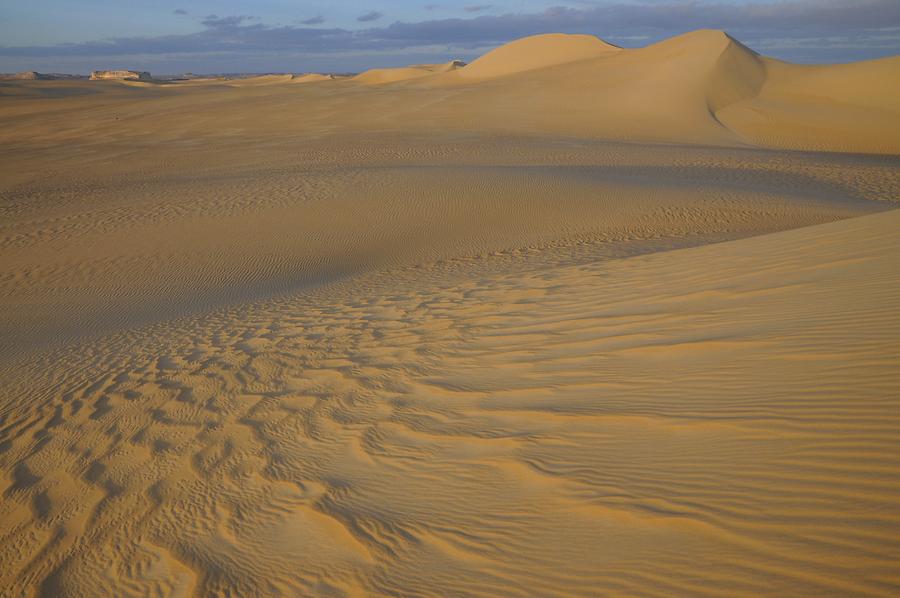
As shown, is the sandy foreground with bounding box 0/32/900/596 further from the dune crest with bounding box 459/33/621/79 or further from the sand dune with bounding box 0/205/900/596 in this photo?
the dune crest with bounding box 459/33/621/79

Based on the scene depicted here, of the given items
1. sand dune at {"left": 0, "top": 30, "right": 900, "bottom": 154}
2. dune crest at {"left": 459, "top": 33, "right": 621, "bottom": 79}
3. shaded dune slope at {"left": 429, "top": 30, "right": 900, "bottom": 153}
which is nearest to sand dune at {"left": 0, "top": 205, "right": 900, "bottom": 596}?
sand dune at {"left": 0, "top": 30, "right": 900, "bottom": 154}

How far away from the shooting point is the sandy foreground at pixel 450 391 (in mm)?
2373

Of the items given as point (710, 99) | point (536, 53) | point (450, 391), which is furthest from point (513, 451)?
point (536, 53)

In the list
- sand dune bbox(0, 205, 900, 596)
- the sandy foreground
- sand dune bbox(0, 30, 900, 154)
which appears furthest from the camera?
sand dune bbox(0, 30, 900, 154)

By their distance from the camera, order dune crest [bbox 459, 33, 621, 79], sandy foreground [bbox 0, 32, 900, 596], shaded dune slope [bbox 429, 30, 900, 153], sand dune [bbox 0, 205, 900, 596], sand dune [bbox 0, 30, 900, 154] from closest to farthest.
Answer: sand dune [bbox 0, 205, 900, 596]
sandy foreground [bbox 0, 32, 900, 596]
sand dune [bbox 0, 30, 900, 154]
shaded dune slope [bbox 429, 30, 900, 153]
dune crest [bbox 459, 33, 621, 79]

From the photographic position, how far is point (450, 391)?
4.18 m

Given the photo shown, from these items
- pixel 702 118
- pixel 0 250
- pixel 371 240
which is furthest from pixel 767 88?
pixel 0 250

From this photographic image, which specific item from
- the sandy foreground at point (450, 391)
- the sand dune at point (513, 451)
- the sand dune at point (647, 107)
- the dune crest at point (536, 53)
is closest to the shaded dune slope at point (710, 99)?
the sand dune at point (647, 107)

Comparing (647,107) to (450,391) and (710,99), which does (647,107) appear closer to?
(710,99)

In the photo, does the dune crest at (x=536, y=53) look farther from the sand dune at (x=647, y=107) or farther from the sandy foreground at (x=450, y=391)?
the sandy foreground at (x=450, y=391)

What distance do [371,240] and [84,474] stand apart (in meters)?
7.10

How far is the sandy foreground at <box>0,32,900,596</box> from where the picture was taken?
7.79ft

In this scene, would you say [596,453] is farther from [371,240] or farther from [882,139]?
[882,139]

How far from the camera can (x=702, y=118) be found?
959 inches
